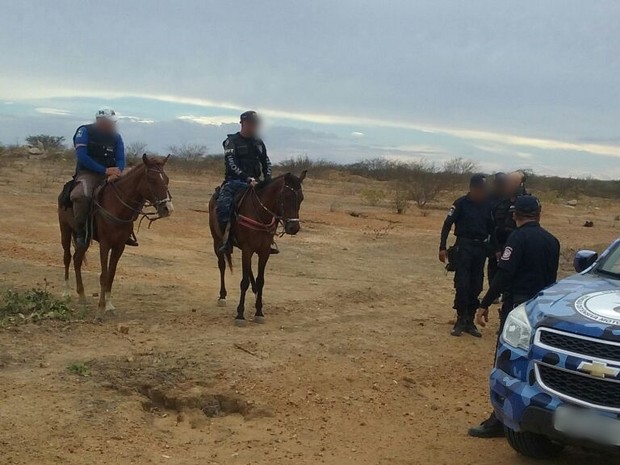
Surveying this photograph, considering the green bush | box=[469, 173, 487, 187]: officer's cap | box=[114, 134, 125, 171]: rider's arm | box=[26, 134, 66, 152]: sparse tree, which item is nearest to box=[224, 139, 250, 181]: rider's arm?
box=[114, 134, 125, 171]: rider's arm

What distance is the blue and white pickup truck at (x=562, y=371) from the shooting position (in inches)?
159

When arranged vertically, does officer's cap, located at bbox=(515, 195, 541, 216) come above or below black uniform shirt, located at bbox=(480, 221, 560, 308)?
above

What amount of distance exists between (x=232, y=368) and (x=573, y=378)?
3394 mm

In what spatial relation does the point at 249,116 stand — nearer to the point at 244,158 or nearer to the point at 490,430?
the point at 244,158

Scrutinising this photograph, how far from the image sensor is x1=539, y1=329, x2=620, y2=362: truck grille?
13.3ft

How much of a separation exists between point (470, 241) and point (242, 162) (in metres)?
3.15

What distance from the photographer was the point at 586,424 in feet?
13.3

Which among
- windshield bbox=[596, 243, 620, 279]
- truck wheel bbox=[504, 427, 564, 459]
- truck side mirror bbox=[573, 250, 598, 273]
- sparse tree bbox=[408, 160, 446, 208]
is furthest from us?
sparse tree bbox=[408, 160, 446, 208]

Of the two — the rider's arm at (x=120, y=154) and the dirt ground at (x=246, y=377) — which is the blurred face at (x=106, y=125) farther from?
the dirt ground at (x=246, y=377)

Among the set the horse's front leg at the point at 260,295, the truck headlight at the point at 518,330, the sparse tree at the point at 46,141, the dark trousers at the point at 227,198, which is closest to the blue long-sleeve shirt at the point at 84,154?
the dark trousers at the point at 227,198

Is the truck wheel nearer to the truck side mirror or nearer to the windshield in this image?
the windshield

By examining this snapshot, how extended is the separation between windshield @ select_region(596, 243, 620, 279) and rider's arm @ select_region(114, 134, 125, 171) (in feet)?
20.3

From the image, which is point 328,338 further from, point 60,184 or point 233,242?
point 60,184

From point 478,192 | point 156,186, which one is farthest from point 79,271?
point 478,192
